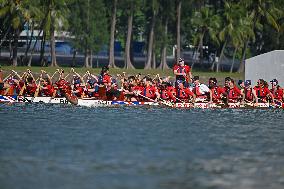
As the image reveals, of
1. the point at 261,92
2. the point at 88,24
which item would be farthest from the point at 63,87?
the point at 88,24

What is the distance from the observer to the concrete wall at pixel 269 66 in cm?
6359

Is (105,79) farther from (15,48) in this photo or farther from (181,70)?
(15,48)

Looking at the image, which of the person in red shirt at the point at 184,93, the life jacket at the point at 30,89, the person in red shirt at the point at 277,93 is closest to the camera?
the person in red shirt at the point at 184,93

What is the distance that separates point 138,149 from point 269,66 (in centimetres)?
2975

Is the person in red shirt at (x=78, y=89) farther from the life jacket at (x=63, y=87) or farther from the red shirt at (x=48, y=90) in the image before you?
the red shirt at (x=48, y=90)

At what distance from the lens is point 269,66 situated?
64125 mm

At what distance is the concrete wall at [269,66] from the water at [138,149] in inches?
447

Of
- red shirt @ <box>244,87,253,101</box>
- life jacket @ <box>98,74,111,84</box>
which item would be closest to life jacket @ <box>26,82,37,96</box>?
life jacket @ <box>98,74,111,84</box>

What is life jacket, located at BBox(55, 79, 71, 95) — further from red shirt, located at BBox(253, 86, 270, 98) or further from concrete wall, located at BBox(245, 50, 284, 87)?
concrete wall, located at BBox(245, 50, 284, 87)

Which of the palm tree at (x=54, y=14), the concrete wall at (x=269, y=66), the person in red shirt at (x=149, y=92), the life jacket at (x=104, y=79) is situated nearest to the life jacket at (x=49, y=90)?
the life jacket at (x=104, y=79)

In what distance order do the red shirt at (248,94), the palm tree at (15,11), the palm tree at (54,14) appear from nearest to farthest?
the red shirt at (248,94) < the palm tree at (15,11) < the palm tree at (54,14)

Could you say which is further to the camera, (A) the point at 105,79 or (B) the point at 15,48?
(B) the point at 15,48

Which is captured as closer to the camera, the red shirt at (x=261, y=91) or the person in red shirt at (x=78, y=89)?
the person in red shirt at (x=78, y=89)

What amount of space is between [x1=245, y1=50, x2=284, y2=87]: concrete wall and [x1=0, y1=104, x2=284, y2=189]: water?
11342 millimetres
